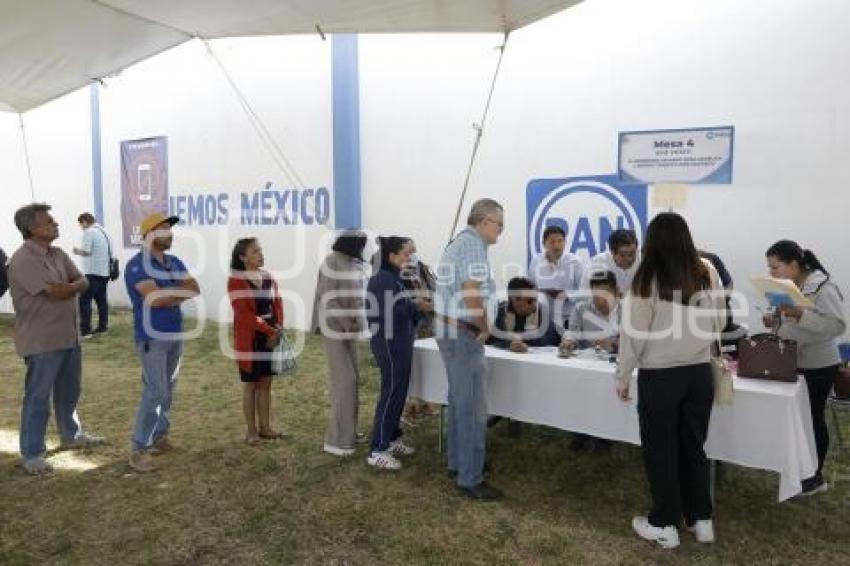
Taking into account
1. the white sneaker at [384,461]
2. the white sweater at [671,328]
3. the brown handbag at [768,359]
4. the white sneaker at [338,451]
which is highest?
the white sweater at [671,328]

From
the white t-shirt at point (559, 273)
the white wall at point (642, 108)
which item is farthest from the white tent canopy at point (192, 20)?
the white t-shirt at point (559, 273)

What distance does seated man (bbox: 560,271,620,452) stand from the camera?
362 centimetres

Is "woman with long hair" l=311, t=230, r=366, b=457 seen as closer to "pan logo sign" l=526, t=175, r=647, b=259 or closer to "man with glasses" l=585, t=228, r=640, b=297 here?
"man with glasses" l=585, t=228, r=640, b=297

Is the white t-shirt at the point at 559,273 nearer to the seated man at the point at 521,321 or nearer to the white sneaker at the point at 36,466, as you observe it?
the seated man at the point at 521,321

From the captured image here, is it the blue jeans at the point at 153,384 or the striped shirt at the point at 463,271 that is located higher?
the striped shirt at the point at 463,271

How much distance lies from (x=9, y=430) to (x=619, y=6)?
18.0ft

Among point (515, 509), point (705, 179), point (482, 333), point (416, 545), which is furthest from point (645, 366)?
point (705, 179)

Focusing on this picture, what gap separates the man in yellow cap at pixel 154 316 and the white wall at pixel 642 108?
337 cm

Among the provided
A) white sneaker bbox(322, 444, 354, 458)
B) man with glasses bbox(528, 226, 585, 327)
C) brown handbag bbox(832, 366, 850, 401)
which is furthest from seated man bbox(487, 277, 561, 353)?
brown handbag bbox(832, 366, 850, 401)

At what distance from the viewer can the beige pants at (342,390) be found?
3734mm

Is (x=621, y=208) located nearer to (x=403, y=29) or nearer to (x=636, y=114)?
(x=636, y=114)

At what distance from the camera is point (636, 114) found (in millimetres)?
5305

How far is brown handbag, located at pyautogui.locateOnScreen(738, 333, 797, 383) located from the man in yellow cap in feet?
9.03

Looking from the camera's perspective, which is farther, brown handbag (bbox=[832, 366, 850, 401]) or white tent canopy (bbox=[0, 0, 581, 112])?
white tent canopy (bbox=[0, 0, 581, 112])
